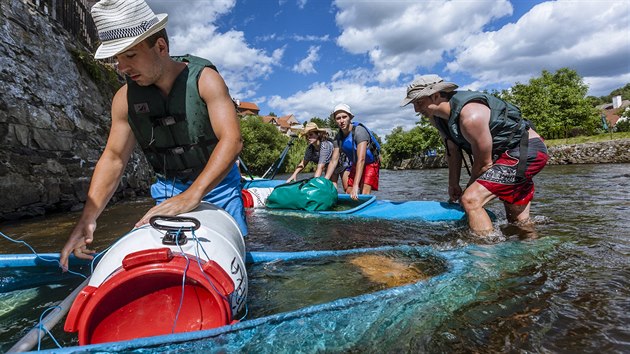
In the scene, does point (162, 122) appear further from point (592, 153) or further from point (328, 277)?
point (592, 153)

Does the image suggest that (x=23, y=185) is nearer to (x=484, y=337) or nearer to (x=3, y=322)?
(x=3, y=322)

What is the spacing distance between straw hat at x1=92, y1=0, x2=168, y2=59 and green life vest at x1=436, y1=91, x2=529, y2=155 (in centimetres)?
286

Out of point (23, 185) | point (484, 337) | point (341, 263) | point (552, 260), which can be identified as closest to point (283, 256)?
point (341, 263)

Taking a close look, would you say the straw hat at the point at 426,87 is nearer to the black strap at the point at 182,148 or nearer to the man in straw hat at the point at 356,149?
the black strap at the point at 182,148

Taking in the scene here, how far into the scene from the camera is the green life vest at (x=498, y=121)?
371cm

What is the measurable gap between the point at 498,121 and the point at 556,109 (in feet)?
122

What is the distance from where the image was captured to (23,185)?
6359 mm

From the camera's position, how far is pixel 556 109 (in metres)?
34.1

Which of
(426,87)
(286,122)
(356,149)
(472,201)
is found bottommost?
(472,201)

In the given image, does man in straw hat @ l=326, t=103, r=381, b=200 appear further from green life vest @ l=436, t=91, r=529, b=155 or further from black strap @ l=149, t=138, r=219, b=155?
black strap @ l=149, t=138, r=219, b=155

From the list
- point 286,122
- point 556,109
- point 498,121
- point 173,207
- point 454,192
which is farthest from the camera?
point 286,122

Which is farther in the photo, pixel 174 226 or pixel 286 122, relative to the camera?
pixel 286 122

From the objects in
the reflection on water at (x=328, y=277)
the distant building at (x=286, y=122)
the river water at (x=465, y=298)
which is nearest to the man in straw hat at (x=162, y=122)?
the reflection on water at (x=328, y=277)

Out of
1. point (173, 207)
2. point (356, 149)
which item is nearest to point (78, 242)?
point (173, 207)
